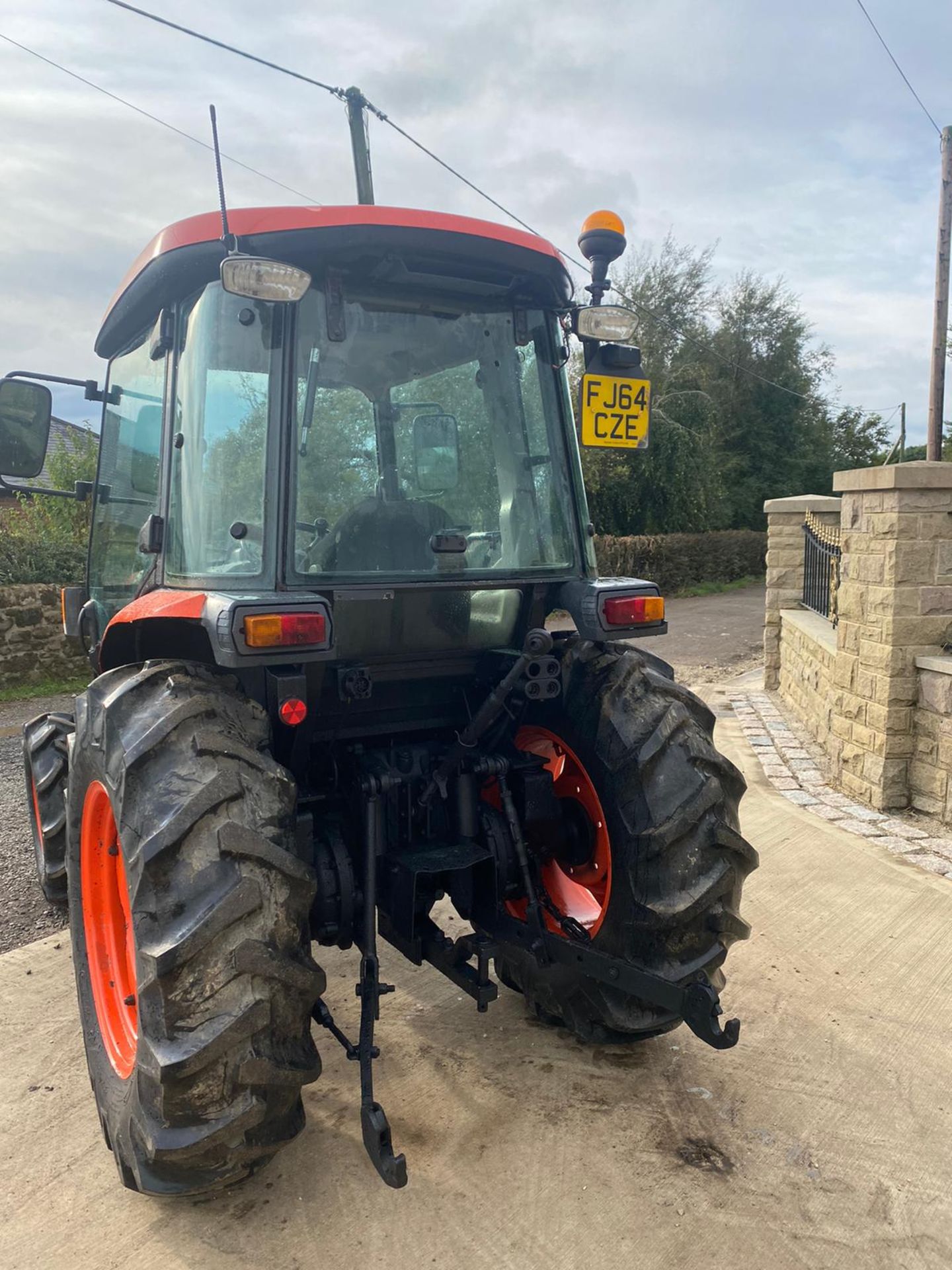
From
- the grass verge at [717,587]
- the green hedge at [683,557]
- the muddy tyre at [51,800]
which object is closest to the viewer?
the muddy tyre at [51,800]

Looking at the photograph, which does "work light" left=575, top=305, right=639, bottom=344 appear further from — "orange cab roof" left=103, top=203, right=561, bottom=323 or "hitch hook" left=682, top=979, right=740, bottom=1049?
"hitch hook" left=682, top=979, right=740, bottom=1049

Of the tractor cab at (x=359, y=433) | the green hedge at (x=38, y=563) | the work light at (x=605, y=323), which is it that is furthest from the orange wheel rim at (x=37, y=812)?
the green hedge at (x=38, y=563)

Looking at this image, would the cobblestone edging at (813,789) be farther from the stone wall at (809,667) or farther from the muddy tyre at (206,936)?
the muddy tyre at (206,936)

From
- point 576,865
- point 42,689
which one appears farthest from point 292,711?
point 42,689

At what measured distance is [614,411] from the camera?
3.35 m

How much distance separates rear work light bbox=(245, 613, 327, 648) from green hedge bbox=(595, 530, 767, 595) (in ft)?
49.4

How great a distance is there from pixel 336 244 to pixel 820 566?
673 cm

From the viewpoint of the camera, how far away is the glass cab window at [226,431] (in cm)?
241

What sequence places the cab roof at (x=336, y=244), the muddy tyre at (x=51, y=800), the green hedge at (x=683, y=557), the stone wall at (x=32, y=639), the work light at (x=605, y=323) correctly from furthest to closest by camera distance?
the green hedge at (x=683, y=557) < the stone wall at (x=32, y=639) < the muddy tyre at (x=51, y=800) < the work light at (x=605, y=323) < the cab roof at (x=336, y=244)

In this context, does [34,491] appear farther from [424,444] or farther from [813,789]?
[813,789]

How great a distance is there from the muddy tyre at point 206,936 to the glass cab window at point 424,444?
57cm

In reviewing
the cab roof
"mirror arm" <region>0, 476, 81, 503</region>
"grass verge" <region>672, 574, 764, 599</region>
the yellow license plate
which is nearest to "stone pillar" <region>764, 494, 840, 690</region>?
the yellow license plate

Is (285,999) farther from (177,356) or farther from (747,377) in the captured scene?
(747,377)

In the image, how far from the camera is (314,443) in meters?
2.48
